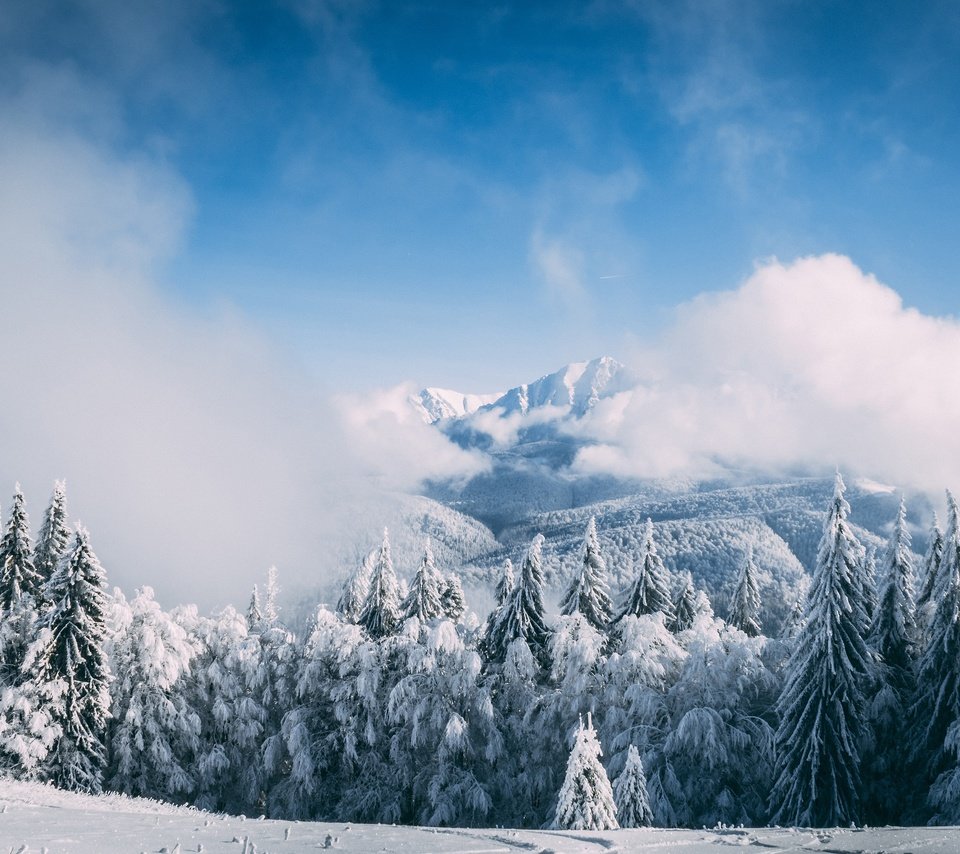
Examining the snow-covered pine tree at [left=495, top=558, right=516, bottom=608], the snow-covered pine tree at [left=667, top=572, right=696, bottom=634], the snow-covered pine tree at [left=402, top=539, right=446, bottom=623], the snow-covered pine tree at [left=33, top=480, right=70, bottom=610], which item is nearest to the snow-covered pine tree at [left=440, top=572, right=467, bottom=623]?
the snow-covered pine tree at [left=402, top=539, right=446, bottom=623]

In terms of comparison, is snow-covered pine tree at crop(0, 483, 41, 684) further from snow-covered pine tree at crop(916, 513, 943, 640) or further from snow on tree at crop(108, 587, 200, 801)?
snow-covered pine tree at crop(916, 513, 943, 640)

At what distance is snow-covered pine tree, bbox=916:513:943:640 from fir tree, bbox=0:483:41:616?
146 feet

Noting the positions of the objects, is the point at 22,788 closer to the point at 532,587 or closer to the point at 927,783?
the point at 532,587

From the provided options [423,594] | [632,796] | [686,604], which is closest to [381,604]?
[423,594]

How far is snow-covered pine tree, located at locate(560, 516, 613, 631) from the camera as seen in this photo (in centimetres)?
3356

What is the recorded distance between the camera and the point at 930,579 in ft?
92.6

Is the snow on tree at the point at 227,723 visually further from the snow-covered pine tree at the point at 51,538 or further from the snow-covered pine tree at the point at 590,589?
the snow-covered pine tree at the point at 590,589

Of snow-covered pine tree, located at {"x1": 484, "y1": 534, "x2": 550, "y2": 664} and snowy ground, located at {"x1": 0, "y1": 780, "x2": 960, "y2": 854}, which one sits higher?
snow-covered pine tree, located at {"x1": 484, "y1": 534, "x2": 550, "y2": 664}

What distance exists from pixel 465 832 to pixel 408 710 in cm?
1966

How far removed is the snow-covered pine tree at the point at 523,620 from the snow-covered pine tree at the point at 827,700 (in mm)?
11510

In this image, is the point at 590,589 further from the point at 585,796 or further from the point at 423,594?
the point at 585,796

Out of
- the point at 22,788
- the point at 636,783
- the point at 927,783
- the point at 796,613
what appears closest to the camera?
the point at 22,788

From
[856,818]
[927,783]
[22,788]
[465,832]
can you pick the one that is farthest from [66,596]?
[927,783]

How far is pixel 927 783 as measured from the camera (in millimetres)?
24312
